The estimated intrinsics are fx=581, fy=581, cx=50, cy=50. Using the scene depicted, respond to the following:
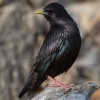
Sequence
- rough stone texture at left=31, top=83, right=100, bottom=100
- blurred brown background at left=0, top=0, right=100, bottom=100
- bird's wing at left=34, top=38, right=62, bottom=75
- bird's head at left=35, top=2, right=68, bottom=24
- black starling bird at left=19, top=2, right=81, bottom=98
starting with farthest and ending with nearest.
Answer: blurred brown background at left=0, top=0, right=100, bottom=100
bird's head at left=35, top=2, right=68, bottom=24
bird's wing at left=34, top=38, right=62, bottom=75
black starling bird at left=19, top=2, right=81, bottom=98
rough stone texture at left=31, top=83, right=100, bottom=100

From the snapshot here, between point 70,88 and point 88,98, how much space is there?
470 millimetres

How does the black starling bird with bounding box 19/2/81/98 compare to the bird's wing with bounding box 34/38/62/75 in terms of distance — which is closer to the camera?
the black starling bird with bounding box 19/2/81/98

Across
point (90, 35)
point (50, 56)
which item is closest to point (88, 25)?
point (90, 35)

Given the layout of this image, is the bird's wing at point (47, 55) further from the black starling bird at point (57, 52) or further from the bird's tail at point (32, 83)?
the bird's tail at point (32, 83)

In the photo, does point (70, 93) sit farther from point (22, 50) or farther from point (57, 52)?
point (22, 50)

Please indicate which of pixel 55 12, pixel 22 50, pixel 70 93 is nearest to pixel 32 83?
pixel 70 93

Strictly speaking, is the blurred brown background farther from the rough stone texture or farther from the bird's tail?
the rough stone texture

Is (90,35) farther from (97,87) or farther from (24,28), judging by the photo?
(97,87)

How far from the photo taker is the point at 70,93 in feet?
28.2

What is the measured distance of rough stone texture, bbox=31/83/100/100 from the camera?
841 cm

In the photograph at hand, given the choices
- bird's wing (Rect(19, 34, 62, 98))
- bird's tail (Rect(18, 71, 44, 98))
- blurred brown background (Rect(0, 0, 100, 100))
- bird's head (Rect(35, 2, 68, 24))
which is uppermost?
bird's head (Rect(35, 2, 68, 24))

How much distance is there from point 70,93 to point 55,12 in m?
1.52

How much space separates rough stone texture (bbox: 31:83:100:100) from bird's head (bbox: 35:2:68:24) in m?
1.19

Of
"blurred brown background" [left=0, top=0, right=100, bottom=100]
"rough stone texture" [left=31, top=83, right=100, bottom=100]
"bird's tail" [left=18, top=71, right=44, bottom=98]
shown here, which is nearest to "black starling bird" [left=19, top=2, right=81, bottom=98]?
"bird's tail" [left=18, top=71, right=44, bottom=98]
